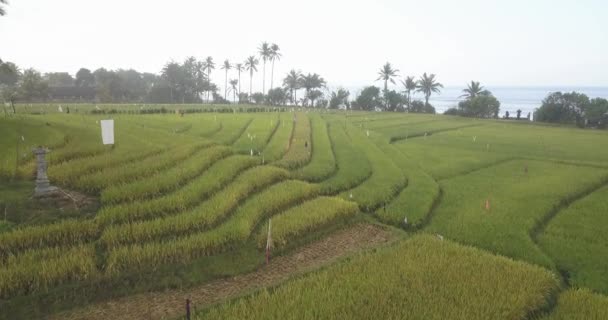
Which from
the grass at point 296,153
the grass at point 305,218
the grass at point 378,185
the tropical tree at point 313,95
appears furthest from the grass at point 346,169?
the tropical tree at point 313,95

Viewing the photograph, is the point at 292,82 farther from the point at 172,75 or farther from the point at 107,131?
the point at 107,131

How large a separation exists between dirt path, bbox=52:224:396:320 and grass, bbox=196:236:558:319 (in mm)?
615

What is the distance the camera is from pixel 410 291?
6.30 meters

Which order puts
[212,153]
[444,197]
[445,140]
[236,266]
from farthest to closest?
[445,140] < [212,153] < [444,197] < [236,266]

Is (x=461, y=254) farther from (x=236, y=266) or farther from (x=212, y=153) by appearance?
(x=212, y=153)

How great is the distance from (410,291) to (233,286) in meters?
3.12

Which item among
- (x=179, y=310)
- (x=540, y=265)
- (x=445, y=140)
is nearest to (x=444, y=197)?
(x=540, y=265)

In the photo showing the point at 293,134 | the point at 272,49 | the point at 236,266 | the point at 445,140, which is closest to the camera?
the point at 236,266

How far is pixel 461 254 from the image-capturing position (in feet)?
25.7

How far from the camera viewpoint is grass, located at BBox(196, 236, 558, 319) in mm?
5660

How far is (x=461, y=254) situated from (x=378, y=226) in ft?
8.91

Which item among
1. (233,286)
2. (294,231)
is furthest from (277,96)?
(233,286)

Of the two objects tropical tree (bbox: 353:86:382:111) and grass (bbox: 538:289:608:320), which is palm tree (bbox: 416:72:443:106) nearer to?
tropical tree (bbox: 353:86:382:111)

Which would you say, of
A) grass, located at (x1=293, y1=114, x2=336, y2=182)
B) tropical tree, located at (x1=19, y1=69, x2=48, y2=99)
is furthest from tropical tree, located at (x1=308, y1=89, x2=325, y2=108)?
grass, located at (x1=293, y1=114, x2=336, y2=182)
